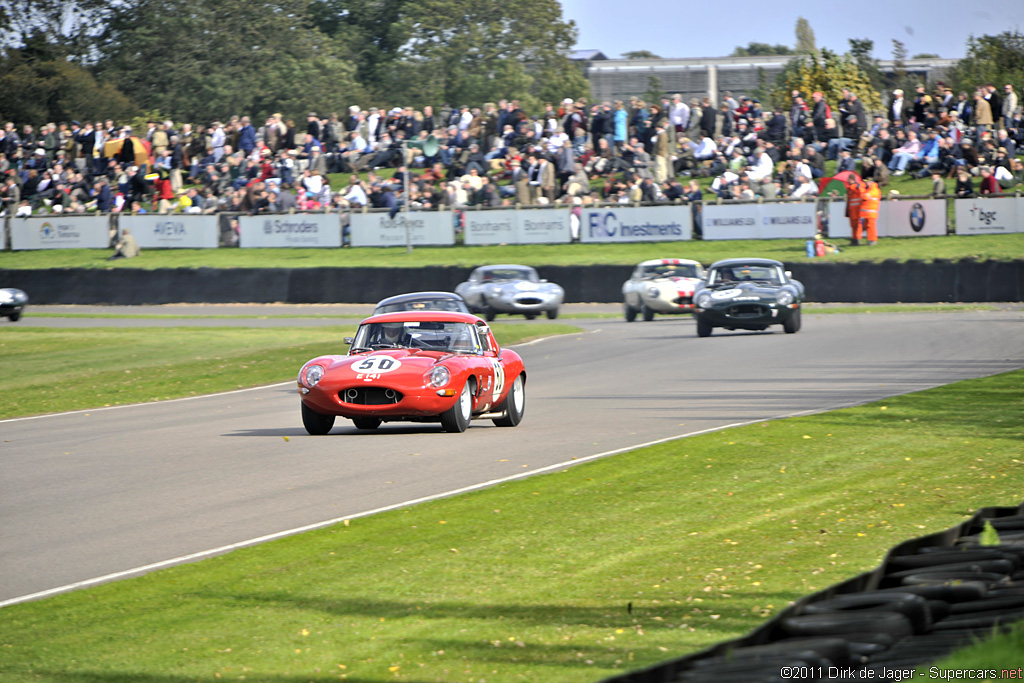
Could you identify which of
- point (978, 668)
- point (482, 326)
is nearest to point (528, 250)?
point (482, 326)

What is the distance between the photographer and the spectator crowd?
33.2 meters

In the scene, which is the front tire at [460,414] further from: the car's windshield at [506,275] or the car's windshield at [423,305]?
the car's windshield at [506,275]

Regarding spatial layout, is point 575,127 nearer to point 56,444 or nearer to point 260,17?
point 56,444

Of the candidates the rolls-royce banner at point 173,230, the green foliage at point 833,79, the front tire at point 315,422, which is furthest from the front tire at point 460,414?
the green foliage at point 833,79

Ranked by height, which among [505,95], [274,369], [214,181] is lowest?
[274,369]

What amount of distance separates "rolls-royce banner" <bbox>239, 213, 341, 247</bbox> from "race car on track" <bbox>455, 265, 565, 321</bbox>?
989 cm

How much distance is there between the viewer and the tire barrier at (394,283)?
27.4 meters

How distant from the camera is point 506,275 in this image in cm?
2823

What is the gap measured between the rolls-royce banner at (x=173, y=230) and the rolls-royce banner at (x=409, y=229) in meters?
5.23

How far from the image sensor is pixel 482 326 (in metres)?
12.8

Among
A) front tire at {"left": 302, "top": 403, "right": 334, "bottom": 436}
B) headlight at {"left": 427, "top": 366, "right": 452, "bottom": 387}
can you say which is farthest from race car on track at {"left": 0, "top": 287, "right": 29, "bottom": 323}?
headlight at {"left": 427, "top": 366, "right": 452, "bottom": 387}

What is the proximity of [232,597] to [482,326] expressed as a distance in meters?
6.87

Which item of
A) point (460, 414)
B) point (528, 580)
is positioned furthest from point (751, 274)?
point (528, 580)

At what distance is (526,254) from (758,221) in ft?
21.0
